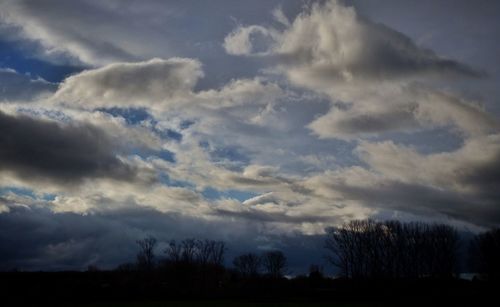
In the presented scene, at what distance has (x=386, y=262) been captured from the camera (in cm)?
13638

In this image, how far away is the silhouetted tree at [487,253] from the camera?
117 metres

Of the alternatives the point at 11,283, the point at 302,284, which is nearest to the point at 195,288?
the point at 302,284

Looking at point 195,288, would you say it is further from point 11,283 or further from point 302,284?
point 11,283

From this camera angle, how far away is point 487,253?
4754 inches

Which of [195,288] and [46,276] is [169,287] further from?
[46,276]

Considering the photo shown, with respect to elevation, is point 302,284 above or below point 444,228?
below

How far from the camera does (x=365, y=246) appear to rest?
13862cm

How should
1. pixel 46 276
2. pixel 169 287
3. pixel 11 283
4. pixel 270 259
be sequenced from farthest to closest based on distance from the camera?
pixel 270 259, pixel 46 276, pixel 11 283, pixel 169 287

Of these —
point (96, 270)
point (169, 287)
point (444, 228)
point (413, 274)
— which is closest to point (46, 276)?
point (96, 270)

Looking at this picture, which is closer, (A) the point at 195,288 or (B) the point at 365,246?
(A) the point at 195,288

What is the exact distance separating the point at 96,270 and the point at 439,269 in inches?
3941

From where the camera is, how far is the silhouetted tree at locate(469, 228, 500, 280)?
116625 millimetres

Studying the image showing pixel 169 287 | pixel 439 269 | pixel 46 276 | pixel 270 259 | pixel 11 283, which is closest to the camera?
pixel 169 287

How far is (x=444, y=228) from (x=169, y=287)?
78.7 m
